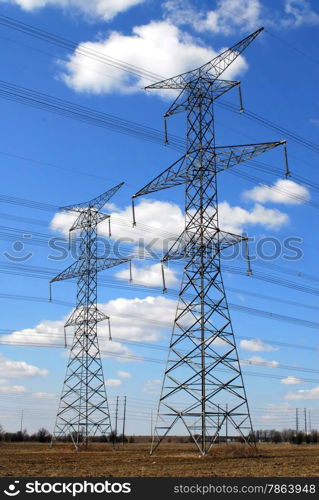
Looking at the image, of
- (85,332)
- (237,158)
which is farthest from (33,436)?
(237,158)

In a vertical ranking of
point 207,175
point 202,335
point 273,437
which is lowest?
point 273,437

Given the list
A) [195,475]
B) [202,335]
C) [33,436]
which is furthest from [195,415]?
[33,436]
